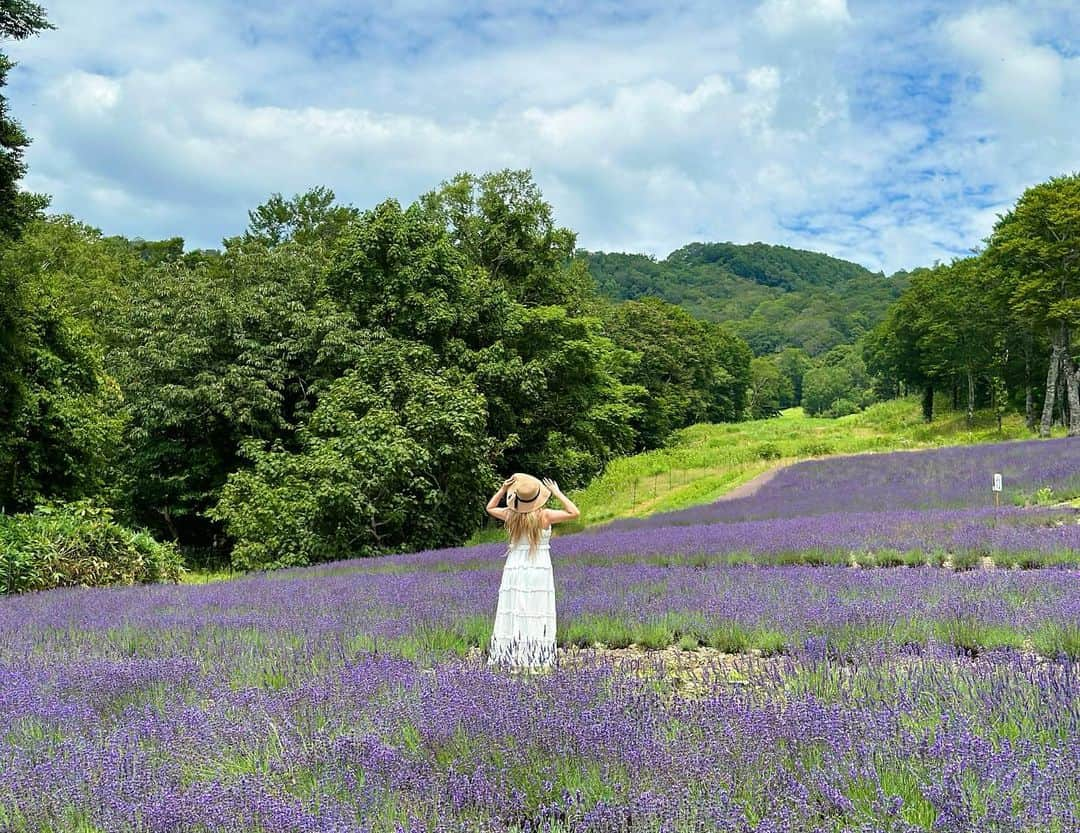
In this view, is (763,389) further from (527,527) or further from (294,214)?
(527,527)

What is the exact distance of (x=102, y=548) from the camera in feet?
42.6

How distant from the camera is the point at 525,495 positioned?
4.95 m

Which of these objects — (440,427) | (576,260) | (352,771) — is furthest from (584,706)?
(576,260)

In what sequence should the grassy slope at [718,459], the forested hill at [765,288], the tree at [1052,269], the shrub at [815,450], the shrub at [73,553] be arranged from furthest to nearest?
1. the forested hill at [765,288]
2. the shrub at [815,450]
3. the tree at [1052,269]
4. the grassy slope at [718,459]
5. the shrub at [73,553]

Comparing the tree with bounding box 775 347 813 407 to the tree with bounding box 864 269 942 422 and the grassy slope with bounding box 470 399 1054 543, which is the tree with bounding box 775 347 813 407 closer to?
the tree with bounding box 864 269 942 422

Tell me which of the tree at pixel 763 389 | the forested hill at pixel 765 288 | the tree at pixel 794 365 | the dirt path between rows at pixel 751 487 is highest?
the forested hill at pixel 765 288

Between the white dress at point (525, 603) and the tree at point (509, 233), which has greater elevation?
the tree at point (509, 233)

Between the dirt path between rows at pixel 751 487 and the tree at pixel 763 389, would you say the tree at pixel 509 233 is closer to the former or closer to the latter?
the dirt path between rows at pixel 751 487

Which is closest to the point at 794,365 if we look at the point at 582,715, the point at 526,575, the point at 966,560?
the point at 966,560

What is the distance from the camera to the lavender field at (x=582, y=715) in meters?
2.43

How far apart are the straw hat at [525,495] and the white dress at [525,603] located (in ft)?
0.62

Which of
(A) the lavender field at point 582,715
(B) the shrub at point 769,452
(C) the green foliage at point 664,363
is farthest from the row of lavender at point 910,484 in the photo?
(C) the green foliage at point 664,363

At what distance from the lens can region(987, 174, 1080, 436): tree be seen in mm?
31297

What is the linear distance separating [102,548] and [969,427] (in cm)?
4217
